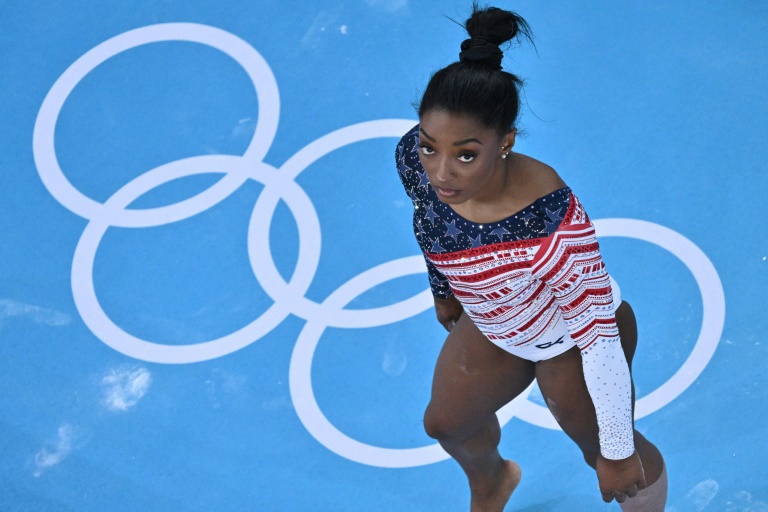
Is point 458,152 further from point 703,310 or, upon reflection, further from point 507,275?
point 703,310

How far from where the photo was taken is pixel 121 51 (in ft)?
16.7

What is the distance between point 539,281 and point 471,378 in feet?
1.69

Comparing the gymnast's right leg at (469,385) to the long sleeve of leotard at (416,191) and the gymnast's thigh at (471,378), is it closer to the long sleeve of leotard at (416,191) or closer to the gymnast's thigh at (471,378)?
the gymnast's thigh at (471,378)

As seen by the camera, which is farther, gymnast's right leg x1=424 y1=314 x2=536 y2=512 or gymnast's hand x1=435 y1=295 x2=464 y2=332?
gymnast's hand x1=435 y1=295 x2=464 y2=332

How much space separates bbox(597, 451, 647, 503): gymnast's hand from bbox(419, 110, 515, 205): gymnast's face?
0.87 m

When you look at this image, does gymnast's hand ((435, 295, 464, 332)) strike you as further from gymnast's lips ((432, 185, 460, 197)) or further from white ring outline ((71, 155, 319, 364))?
white ring outline ((71, 155, 319, 364))

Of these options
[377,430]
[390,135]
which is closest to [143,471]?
[377,430]

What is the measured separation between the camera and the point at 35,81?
5.02m

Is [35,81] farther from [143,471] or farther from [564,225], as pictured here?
Result: [564,225]

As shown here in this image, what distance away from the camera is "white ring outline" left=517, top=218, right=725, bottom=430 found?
12.4ft

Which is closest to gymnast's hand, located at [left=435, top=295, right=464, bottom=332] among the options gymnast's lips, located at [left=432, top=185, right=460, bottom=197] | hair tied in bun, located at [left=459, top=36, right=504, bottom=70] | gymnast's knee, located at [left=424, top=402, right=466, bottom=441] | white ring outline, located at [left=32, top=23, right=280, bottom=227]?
gymnast's knee, located at [left=424, top=402, right=466, bottom=441]

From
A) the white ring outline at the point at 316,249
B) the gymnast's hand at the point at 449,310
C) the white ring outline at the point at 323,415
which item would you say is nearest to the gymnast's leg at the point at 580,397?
the gymnast's hand at the point at 449,310

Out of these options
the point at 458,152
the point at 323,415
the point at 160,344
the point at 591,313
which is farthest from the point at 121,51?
the point at 591,313

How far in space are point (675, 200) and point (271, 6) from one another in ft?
7.89
